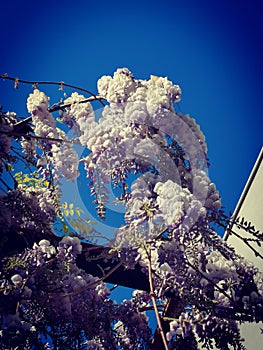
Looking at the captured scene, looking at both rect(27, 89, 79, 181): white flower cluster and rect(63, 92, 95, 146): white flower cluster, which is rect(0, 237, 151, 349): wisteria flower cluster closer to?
rect(27, 89, 79, 181): white flower cluster

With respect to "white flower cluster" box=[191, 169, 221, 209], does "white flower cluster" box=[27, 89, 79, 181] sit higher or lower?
higher

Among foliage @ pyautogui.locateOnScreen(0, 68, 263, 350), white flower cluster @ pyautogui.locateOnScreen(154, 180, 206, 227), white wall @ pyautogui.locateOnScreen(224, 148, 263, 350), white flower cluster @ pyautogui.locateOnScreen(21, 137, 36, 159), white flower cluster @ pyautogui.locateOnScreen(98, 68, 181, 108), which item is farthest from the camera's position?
white wall @ pyautogui.locateOnScreen(224, 148, 263, 350)

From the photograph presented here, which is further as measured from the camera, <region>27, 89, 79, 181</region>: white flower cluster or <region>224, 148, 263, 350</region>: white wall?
<region>224, 148, 263, 350</region>: white wall

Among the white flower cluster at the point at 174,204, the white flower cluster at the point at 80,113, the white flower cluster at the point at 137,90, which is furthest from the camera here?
the white flower cluster at the point at 80,113

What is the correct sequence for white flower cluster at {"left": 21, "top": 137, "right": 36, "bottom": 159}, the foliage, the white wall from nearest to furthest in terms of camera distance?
the foliage → white flower cluster at {"left": 21, "top": 137, "right": 36, "bottom": 159} → the white wall

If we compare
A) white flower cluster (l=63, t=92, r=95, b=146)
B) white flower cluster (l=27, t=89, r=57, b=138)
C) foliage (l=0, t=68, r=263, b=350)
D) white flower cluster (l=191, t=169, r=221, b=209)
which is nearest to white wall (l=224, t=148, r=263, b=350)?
foliage (l=0, t=68, r=263, b=350)

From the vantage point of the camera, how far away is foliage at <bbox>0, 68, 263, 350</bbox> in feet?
5.05

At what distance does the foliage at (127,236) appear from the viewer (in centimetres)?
154

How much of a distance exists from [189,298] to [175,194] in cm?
46

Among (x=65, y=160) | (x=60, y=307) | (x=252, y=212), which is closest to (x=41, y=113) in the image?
(x=65, y=160)

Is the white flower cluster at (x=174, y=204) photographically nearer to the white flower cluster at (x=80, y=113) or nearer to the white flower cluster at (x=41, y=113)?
the white flower cluster at (x=80, y=113)

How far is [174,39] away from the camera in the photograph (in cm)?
284

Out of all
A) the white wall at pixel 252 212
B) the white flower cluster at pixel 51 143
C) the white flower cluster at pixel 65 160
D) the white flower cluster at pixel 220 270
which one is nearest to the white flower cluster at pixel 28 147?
the white flower cluster at pixel 51 143

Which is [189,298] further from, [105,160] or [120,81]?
[120,81]
